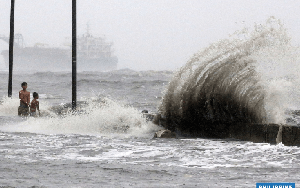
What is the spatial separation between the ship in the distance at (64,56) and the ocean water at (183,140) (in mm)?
153845

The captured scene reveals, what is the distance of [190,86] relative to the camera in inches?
517

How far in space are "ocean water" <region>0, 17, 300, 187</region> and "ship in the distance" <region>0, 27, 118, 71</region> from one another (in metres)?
154

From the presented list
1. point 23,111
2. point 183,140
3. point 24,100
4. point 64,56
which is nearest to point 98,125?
point 183,140

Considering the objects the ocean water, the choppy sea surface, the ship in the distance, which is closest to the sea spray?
the ocean water

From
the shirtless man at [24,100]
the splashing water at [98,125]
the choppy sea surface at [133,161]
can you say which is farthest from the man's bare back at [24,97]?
the choppy sea surface at [133,161]

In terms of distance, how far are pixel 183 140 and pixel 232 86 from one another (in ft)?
11.5

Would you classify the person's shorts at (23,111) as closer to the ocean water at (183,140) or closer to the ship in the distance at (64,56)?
the ocean water at (183,140)

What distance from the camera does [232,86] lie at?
13.0m

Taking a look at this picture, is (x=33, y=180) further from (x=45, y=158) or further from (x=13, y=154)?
(x=13, y=154)

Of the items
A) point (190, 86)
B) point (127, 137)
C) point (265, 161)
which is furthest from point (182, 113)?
point (265, 161)

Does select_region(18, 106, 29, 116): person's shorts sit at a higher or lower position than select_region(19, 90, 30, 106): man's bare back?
lower

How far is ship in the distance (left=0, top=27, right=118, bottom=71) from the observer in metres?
166

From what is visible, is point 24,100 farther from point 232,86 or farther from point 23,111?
point 232,86

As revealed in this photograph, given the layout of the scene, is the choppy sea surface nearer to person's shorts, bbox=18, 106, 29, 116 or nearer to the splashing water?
the splashing water
